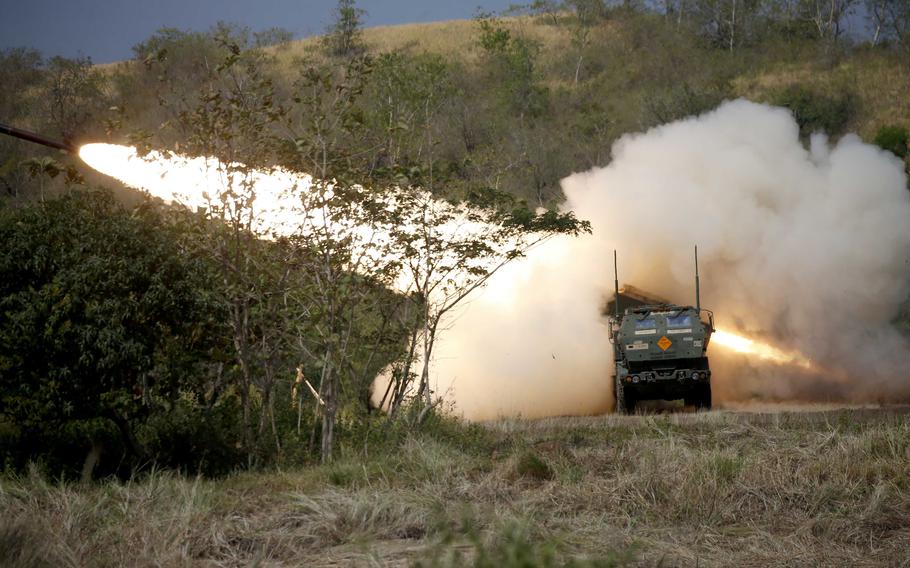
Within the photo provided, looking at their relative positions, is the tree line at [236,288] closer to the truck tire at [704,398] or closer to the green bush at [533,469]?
the green bush at [533,469]

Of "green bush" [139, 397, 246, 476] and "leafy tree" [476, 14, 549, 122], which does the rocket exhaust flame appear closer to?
"green bush" [139, 397, 246, 476]

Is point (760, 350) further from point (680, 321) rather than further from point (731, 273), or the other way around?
point (680, 321)

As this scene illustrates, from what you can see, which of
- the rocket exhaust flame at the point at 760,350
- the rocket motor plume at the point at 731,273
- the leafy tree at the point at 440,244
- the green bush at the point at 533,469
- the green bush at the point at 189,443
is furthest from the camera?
the rocket exhaust flame at the point at 760,350

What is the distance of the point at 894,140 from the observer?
46.2 metres

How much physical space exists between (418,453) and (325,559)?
497 cm

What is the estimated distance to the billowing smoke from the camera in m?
28.8

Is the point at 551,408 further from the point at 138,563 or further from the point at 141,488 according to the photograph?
the point at 138,563

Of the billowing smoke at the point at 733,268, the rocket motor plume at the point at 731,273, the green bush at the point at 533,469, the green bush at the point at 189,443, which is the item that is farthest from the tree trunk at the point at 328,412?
the billowing smoke at the point at 733,268

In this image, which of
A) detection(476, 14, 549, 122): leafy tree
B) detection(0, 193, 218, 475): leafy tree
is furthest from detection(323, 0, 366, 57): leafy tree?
detection(0, 193, 218, 475): leafy tree

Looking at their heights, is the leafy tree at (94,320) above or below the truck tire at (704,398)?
above

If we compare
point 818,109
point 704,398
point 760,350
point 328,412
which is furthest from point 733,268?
point 818,109

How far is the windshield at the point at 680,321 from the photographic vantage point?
1003 inches

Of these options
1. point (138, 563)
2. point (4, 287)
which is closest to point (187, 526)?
point (138, 563)

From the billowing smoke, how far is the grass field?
544 inches
